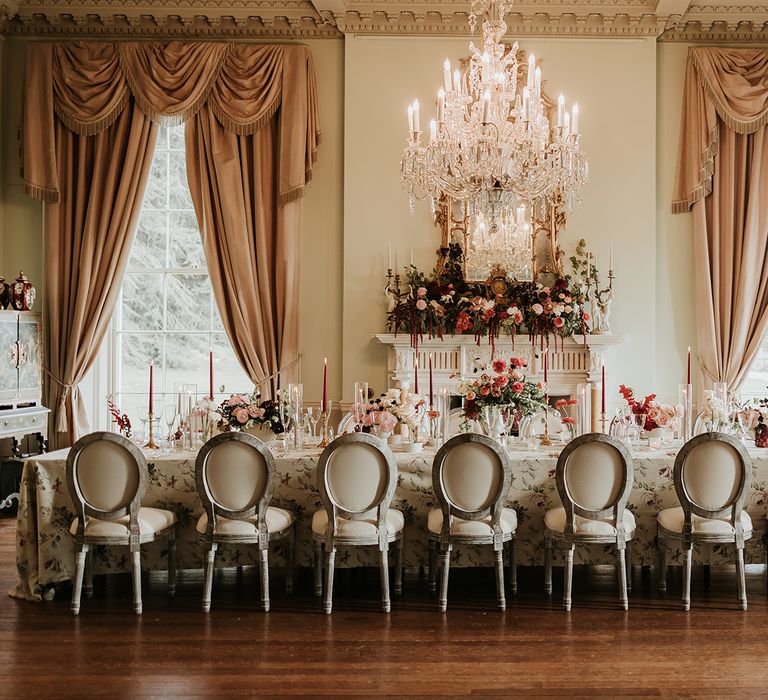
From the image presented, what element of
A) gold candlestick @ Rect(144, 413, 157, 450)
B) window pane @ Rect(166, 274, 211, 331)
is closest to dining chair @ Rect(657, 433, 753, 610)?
gold candlestick @ Rect(144, 413, 157, 450)

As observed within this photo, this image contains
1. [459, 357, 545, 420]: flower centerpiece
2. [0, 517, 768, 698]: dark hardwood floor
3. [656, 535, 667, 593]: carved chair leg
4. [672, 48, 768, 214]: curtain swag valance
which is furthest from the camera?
[672, 48, 768, 214]: curtain swag valance

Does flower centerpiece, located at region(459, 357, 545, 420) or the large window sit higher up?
the large window

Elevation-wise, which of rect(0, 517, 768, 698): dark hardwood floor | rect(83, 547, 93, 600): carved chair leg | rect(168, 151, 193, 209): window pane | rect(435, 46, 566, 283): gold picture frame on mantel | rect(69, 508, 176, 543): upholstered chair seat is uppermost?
rect(168, 151, 193, 209): window pane

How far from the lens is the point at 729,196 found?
7172mm

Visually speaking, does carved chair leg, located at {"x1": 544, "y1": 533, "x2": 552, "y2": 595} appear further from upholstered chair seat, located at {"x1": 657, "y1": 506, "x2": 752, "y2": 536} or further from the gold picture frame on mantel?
the gold picture frame on mantel

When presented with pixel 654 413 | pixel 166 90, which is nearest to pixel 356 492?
pixel 654 413

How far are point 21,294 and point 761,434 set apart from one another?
5.74 m

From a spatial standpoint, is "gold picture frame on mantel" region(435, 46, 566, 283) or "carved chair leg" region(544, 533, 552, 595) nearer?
"carved chair leg" region(544, 533, 552, 595)

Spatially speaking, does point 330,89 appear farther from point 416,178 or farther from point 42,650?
point 42,650

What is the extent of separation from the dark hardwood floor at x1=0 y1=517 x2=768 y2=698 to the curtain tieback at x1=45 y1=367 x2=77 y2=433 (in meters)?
2.88

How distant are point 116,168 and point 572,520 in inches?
205

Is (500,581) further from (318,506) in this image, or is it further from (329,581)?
(318,506)

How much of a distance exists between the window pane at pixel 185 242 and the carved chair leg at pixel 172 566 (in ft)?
11.9

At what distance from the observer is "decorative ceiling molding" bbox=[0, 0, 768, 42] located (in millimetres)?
7070
